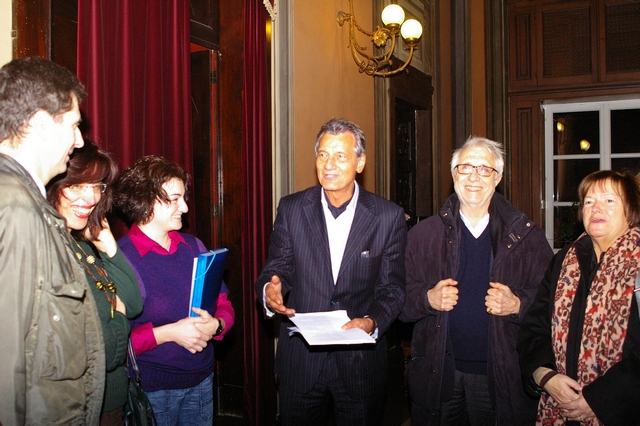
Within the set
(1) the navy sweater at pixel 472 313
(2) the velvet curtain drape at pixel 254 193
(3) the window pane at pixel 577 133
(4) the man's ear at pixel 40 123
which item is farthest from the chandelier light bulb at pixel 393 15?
(3) the window pane at pixel 577 133

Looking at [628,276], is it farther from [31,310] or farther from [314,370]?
[31,310]

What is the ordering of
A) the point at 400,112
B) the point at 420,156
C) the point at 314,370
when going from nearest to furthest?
1. the point at 314,370
2. the point at 400,112
3. the point at 420,156

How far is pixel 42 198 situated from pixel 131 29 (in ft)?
4.66

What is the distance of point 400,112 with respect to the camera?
589 cm

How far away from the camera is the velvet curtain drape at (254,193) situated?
3260 millimetres

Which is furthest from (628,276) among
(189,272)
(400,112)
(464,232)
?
(400,112)

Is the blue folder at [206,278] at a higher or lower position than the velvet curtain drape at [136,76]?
lower

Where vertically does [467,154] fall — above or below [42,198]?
above

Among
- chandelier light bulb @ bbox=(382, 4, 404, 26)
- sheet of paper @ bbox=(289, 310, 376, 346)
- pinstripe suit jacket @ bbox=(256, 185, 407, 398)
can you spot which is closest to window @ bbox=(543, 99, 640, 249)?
chandelier light bulb @ bbox=(382, 4, 404, 26)

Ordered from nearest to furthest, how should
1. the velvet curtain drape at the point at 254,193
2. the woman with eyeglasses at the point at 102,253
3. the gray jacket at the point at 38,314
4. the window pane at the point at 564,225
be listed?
1. the gray jacket at the point at 38,314
2. the woman with eyeglasses at the point at 102,253
3. the velvet curtain drape at the point at 254,193
4. the window pane at the point at 564,225

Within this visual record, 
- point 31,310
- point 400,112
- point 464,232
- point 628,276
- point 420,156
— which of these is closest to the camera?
point 31,310

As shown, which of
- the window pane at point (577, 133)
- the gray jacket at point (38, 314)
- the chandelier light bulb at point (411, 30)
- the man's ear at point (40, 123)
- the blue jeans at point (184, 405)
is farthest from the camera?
the window pane at point (577, 133)

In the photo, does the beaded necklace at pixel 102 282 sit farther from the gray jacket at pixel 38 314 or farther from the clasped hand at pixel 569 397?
the clasped hand at pixel 569 397

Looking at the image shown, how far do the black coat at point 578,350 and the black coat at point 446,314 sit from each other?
60mm
